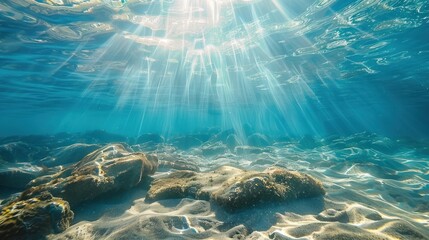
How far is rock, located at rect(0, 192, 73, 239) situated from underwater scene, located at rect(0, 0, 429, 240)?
0.02 m

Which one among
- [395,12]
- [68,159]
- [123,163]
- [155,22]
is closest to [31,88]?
[68,159]

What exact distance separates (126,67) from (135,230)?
66.6 ft

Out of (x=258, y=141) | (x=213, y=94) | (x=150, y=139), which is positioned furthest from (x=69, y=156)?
(x=213, y=94)

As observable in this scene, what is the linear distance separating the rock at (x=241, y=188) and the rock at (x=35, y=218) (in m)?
1.74

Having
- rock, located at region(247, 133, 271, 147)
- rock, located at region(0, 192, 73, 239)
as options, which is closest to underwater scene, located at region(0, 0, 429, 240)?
rock, located at region(0, 192, 73, 239)

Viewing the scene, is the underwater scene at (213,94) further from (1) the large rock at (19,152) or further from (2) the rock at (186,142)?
(2) the rock at (186,142)

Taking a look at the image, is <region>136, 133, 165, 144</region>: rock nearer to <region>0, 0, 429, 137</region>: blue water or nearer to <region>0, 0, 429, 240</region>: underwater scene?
<region>0, 0, 429, 240</region>: underwater scene

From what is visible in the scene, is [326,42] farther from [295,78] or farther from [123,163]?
[123,163]

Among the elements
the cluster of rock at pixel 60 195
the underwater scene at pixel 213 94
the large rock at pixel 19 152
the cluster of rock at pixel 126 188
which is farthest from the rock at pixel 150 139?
the cluster of rock at pixel 60 195

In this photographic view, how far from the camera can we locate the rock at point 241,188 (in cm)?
432

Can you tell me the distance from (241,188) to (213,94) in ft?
105

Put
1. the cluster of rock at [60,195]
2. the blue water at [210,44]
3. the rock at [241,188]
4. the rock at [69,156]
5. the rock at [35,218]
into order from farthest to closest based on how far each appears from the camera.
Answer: the rock at [69,156] → the blue water at [210,44] → the rock at [241,188] → the cluster of rock at [60,195] → the rock at [35,218]

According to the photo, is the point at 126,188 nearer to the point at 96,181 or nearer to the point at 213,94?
the point at 96,181

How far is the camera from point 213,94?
35938 millimetres
